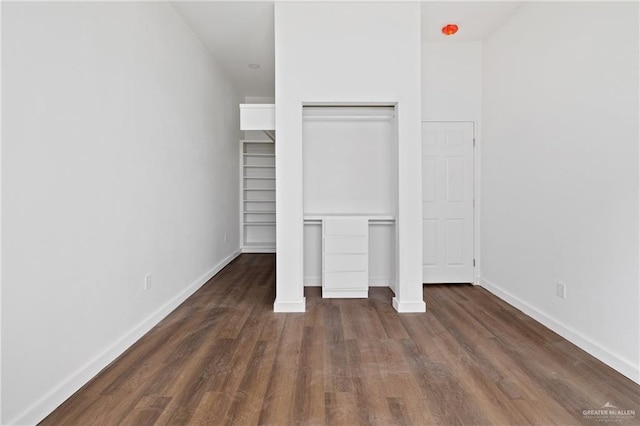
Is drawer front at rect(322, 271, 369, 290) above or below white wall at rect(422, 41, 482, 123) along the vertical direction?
below

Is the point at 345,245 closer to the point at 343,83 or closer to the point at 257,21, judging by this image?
the point at 343,83

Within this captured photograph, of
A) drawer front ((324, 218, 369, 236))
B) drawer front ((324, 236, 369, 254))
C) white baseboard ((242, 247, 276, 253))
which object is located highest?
drawer front ((324, 218, 369, 236))

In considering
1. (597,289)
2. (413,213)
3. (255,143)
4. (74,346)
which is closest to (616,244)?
(597,289)

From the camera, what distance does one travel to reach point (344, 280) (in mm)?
3742

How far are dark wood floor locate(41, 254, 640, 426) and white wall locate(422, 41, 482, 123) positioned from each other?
2.32 m

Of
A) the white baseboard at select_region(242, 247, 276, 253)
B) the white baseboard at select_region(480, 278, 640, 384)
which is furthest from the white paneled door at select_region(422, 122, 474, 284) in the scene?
the white baseboard at select_region(242, 247, 276, 253)

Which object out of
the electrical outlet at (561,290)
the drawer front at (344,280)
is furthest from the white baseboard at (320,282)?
the electrical outlet at (561,290)

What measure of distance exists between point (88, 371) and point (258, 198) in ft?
16.6

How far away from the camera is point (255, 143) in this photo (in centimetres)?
691

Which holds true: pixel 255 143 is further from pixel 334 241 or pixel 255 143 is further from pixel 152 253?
pixel 152 253

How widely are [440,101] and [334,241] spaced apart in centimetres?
213

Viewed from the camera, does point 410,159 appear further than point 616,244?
Yes

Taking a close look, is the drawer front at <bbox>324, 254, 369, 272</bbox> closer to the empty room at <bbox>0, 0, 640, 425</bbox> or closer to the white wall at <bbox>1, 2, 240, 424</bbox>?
the empty room at <bbox>0, 0, 640, 425</bbox>

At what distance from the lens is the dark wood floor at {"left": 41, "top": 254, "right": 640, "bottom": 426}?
1753 mm
